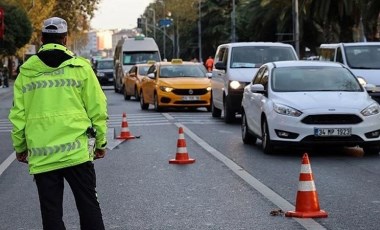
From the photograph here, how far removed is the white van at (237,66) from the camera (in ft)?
69.7

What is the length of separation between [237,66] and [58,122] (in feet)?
54.5

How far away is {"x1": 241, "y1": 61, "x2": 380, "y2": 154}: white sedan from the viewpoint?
13586mm

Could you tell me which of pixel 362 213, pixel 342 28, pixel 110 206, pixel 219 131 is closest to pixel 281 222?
pixel 362 213

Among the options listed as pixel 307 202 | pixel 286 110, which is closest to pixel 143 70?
pixel 286 110

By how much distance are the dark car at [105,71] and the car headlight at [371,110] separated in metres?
45.3

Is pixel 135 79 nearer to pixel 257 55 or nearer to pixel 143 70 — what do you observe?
pixel 143 70

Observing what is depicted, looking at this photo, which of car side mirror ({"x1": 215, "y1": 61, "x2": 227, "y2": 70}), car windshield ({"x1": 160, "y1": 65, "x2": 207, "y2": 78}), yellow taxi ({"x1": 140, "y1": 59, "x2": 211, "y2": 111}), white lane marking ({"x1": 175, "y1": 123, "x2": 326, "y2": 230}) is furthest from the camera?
car windshield ({"x1": 160, "y1": 65, "x2": 207, "y2": 78})

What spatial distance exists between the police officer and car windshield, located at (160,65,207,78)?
22.7 meters

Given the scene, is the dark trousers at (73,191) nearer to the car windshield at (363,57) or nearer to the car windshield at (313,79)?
the car windshield at (313,79)

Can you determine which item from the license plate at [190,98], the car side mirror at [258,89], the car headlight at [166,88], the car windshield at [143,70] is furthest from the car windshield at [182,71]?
the car side mirror at [258,89]

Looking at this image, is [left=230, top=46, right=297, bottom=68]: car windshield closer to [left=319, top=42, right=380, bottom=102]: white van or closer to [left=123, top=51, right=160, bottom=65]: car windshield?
[left=319, top=42, right=380, bottom=102]: white van

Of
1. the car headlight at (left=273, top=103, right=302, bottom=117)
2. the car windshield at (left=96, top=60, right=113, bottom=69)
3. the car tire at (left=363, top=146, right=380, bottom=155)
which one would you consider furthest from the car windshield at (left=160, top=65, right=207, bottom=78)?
the car windshield at (left=96, top=60, right=113, bottom=69)

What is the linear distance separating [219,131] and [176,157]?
600cm

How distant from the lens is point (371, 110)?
45.5 feet
